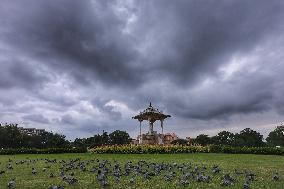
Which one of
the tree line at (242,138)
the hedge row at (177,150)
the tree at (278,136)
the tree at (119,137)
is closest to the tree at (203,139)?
the tree line at (242,138)

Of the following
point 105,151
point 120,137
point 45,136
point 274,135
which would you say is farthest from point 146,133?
point 274,135

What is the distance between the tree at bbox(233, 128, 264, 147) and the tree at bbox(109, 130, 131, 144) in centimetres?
3517

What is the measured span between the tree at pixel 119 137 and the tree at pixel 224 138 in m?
27.4

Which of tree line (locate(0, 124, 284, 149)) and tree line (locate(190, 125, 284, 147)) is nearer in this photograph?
tree line (locate(0, 124, 284, 149))

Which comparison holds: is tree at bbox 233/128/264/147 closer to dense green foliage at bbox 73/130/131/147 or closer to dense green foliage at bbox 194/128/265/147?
dense green foliage at bbox 194/128/265/147

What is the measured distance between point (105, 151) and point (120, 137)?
199 feet

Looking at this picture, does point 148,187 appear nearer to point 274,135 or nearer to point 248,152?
point 248,152

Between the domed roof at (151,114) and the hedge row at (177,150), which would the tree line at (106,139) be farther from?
the hedge row at (177,150)

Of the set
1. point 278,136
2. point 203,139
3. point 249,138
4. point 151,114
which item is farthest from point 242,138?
point 151,114

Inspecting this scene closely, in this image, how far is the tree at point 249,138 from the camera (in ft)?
359

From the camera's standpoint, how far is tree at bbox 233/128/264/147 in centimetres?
10929

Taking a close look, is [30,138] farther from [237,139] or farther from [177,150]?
[177,150]

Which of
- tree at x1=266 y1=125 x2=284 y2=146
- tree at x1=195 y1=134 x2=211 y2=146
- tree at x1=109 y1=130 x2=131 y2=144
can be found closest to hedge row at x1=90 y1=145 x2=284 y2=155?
tree at x1=109 y1=130 x2=131 y2=144

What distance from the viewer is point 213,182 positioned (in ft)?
34.8
